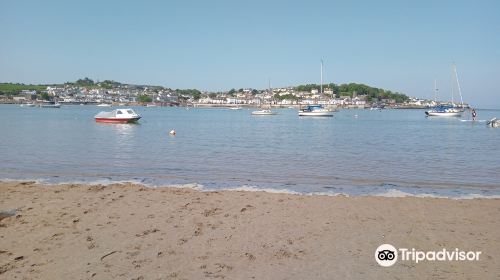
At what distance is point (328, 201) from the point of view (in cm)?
1165

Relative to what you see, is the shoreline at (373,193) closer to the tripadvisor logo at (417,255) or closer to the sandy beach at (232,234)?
the sandy beach at (232,234)

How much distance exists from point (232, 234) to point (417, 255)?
3.38 metres

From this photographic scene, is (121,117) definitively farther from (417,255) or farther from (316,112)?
(417,255)

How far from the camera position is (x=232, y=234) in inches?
328

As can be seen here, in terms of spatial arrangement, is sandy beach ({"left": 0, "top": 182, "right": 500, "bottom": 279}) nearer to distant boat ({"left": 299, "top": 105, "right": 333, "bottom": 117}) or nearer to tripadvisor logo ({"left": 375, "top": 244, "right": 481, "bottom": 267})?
tripadvisor logo ({"left": 375, "top": 244, "right": 481, "bottom": 267})

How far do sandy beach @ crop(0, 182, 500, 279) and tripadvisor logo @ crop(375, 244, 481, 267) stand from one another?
150 mm

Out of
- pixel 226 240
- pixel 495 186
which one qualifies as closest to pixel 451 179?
pixel 495 186

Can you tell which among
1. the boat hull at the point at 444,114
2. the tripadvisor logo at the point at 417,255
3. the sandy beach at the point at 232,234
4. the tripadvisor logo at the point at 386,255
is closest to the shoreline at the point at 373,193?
the sandy beach at the point at 232,234

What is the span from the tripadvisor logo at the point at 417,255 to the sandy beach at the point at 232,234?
0.49 feet

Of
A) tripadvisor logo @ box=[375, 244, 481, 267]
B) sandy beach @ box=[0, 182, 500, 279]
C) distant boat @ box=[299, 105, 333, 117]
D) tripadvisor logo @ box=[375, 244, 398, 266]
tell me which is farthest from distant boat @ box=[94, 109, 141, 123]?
tripadvisor logo @ box=[375, 244, 481, 267]

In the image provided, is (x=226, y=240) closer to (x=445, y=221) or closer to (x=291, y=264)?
(x=291, y=264)

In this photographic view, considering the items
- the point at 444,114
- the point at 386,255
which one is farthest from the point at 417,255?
the point at 444,114

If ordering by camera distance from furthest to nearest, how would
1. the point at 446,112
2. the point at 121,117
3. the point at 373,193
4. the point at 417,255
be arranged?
1. the point at 446,112
2. the point at 121,117
3. the point at 373,193
4. the point at 417,255

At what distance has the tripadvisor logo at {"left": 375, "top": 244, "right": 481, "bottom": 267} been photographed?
7.05 metres
